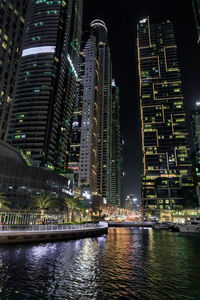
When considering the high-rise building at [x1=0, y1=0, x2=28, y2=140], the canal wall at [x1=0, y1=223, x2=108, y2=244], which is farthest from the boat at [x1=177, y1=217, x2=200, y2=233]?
the high-rise building at [x1=0, y1=0, x2=28, y2=140]

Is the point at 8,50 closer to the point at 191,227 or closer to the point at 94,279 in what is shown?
the point at 94,279

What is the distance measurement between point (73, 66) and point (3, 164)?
159656 mm

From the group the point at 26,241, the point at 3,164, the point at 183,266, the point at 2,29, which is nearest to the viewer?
the point at 183,266

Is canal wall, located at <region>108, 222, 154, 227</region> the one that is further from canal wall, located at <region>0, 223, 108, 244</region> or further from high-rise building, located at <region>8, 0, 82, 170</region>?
canal wall, located at <region>0, 223, 108, 244</region>

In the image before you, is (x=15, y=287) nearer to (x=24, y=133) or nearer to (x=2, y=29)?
(x=2, y=29)

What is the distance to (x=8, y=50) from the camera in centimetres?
7750

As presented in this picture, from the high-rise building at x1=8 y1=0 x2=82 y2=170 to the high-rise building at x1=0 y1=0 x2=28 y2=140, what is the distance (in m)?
59.2

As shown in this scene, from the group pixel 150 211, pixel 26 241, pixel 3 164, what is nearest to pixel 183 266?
pixel 26 241

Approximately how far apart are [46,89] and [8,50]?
6962 cm

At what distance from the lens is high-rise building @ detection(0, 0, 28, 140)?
2958 inches

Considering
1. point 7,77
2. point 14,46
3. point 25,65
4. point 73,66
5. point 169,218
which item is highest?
point 73,66

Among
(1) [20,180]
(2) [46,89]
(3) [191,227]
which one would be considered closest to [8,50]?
(1) [20,180]

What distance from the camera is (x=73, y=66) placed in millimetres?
196750

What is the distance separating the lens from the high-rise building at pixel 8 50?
75125mm
